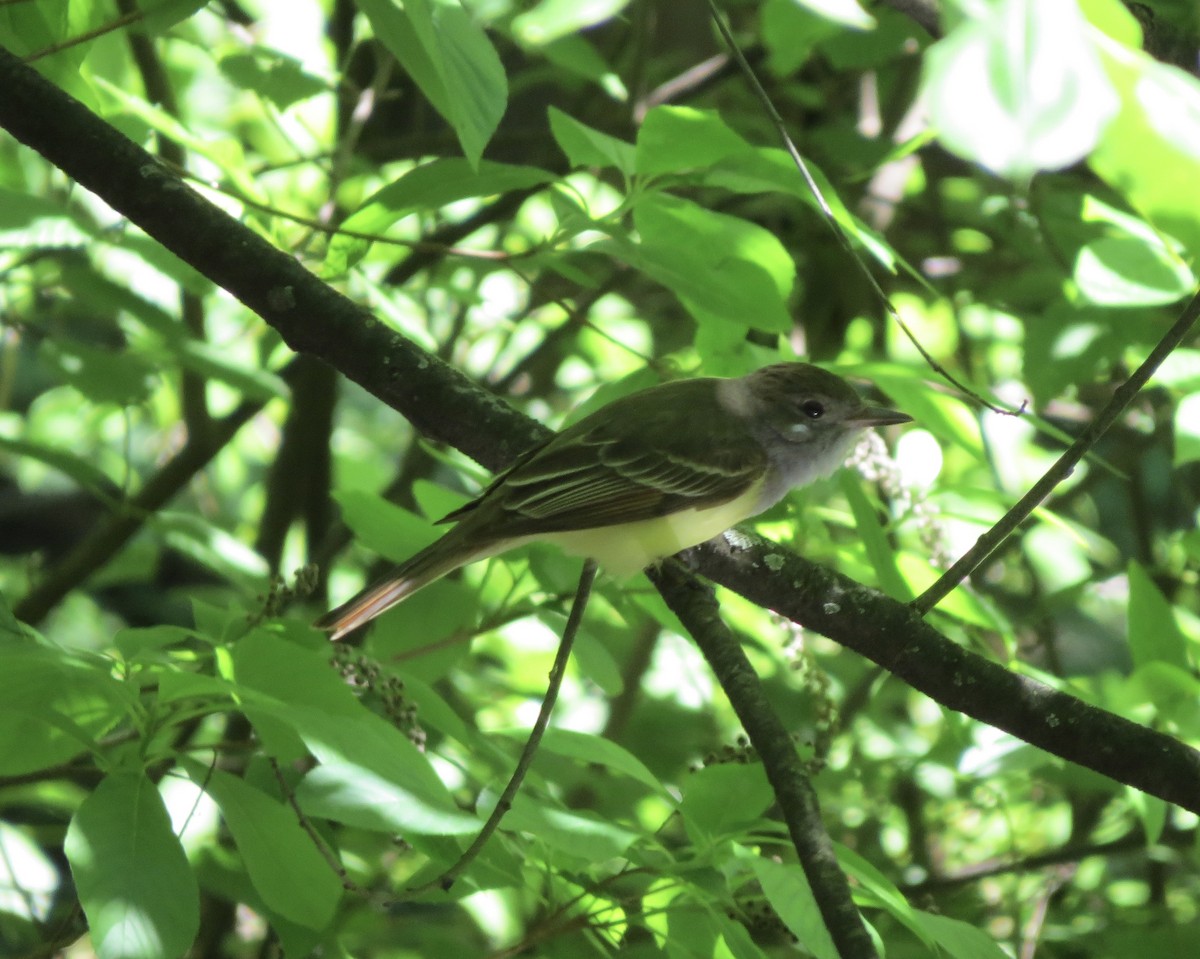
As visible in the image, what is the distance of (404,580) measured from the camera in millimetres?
2881

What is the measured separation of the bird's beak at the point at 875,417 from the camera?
3.48 meters

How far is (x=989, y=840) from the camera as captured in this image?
5340mm

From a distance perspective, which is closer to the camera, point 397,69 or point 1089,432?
point 1089,432

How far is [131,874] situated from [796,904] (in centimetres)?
91

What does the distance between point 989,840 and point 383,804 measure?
4.11 metres

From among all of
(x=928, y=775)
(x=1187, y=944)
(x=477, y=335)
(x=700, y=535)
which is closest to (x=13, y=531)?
(x=477, y=335)

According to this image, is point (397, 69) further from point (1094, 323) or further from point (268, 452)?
point (1094, 323)

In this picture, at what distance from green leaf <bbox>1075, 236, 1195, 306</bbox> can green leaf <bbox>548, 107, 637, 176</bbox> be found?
0.96m

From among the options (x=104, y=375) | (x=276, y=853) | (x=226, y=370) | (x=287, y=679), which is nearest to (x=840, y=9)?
(x=287, y=679)

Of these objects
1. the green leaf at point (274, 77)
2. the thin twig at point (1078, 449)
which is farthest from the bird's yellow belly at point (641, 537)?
the green leaf at point (274, 77)

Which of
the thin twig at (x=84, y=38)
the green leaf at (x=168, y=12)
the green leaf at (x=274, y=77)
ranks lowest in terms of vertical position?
the thin twig at (x=84, y=38)

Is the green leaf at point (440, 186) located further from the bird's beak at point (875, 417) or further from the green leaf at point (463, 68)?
the bird's beak at point (875, 417)

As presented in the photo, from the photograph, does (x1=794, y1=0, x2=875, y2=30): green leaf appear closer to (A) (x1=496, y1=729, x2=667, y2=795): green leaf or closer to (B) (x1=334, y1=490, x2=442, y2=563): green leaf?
(A) (x1=496, y1=729, x2=667, y2=795): green leaf

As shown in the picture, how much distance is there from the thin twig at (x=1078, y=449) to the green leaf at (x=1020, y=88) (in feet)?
3.34
